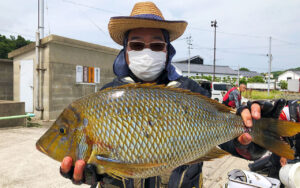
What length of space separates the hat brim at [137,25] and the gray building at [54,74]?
786 centimetres

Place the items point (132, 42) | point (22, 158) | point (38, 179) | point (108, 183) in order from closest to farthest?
point (108, 183) → point (132, 42) → point (38, 179) → point (22, 158)

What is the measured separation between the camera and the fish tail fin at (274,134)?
1.50 meters

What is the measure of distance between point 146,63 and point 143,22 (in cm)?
40

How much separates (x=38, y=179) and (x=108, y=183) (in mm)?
2946

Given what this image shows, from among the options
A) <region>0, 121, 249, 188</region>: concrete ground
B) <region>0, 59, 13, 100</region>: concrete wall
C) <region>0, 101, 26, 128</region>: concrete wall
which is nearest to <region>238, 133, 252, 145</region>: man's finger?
<region>0, 121, 249, 188</region>: concrete ground

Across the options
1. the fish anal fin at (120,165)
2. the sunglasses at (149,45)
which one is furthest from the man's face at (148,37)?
the fish anal fin at (120,165)

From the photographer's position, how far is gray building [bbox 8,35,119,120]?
9.22 m

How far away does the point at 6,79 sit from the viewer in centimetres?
1099

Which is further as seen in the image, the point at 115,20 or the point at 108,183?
the point at 115,20

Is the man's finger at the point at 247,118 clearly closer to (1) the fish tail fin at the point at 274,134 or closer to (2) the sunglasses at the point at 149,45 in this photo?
(1) the fish tail fin at the point at 274,134

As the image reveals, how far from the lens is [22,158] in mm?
5008

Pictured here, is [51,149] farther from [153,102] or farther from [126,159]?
[153,102]

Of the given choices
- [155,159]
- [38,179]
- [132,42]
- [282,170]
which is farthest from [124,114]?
[38,179]

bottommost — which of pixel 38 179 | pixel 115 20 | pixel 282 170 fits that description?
pixel 38 179
